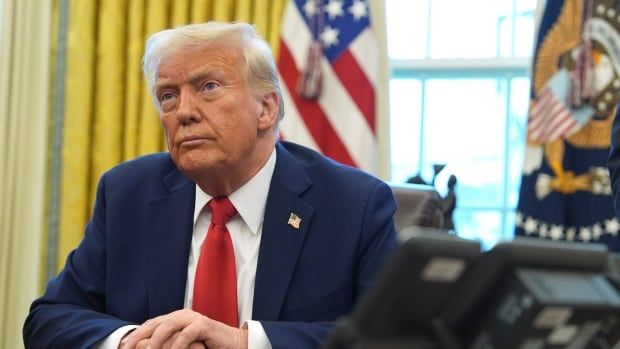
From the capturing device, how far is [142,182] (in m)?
2.64

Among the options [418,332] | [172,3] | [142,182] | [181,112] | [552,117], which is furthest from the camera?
[172,3]

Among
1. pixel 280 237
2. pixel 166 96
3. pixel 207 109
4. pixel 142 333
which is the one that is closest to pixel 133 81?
pixel 166 96

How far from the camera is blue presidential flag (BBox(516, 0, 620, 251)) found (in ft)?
13.0

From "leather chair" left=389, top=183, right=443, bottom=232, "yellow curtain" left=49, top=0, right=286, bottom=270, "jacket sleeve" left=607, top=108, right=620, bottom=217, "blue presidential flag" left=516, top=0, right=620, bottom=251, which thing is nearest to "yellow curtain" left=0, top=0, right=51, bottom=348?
"yellow curtain" left=49, top=0, right=286, bottom=270

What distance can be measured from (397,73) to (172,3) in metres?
1.08

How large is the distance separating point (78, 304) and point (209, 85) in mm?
644

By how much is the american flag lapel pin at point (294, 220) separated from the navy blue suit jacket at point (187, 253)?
1 cm

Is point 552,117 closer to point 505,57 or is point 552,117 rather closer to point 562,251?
point 505,57

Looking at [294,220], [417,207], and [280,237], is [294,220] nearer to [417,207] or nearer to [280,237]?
[280,237]

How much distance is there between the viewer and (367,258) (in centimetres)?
242

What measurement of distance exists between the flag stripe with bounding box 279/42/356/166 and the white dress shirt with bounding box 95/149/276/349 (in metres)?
1.72

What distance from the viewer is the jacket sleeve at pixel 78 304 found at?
2354 millimetres

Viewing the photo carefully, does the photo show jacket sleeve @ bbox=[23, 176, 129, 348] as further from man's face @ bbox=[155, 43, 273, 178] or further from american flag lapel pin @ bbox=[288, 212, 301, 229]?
american flag lapel pin @ bbox=[288, 212, 301, 229]

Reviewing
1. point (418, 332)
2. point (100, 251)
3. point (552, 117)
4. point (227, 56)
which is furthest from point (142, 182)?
point (552, 117)
